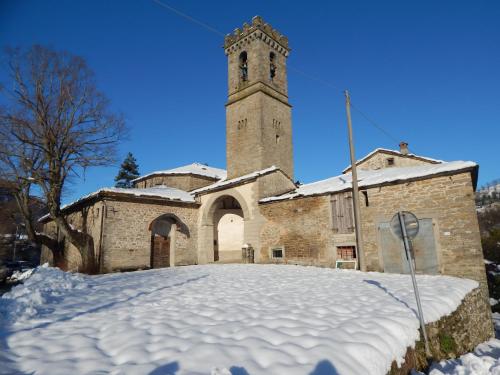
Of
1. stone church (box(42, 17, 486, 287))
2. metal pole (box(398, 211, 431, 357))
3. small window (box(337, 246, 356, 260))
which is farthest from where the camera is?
small window (box(337, 246, 356, 260))

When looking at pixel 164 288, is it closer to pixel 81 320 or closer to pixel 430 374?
pixel 81 320

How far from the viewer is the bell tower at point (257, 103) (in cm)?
2052

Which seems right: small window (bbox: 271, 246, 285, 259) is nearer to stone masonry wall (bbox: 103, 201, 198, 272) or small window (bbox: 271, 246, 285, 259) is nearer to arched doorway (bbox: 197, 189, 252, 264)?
arched doorway (bbox: 197, 189, 252, 264)

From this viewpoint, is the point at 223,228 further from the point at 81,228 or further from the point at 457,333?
the point at 457,333

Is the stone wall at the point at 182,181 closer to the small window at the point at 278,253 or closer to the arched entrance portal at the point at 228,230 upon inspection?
the arched entrance portal at the point at 228,230

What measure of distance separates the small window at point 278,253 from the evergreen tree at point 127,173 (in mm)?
32978

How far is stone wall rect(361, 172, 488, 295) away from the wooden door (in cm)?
1102

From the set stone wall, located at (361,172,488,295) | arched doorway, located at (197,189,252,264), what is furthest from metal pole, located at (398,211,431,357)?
arched doorway, located at (197,189,252,264)

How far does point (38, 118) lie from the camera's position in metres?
13.7

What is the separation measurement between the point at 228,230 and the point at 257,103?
919 cm

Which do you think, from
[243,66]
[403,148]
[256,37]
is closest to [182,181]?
[243,66]

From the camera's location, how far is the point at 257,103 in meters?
20.6

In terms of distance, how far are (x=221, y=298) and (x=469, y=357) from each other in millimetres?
4457

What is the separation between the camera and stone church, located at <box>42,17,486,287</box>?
10.6 m
